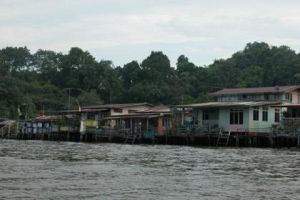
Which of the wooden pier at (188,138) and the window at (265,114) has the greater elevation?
the window at (265,114)

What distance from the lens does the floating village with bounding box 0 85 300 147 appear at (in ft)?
171

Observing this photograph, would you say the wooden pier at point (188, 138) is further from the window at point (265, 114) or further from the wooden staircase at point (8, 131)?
the wooden staircase at point (8, 131)

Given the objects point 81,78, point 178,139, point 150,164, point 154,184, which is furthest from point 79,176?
point 81,78

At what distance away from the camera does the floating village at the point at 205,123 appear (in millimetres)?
51969

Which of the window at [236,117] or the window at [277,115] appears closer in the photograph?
the window at [236,117]

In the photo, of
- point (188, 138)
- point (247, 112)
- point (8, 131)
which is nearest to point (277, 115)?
point (247, 112)

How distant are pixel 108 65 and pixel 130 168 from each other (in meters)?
100

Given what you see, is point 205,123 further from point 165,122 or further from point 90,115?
point 90,115

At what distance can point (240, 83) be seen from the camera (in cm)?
10475

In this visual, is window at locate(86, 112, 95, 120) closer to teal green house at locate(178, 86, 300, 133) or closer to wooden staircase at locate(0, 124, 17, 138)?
wooden staircase at locate(0, 124, 17, 138)

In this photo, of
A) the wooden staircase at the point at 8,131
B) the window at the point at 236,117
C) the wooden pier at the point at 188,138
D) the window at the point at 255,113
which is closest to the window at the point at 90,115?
the wooden pier at the point at 188,138

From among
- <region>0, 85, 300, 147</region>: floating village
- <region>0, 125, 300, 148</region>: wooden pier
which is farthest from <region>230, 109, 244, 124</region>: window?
<region>0, 125, 300, 148</region>: wooden pier

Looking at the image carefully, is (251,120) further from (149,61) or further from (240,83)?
(149,61)

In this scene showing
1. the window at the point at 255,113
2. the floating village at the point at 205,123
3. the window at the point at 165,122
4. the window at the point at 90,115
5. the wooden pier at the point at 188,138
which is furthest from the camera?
the window at the point at 90,115
